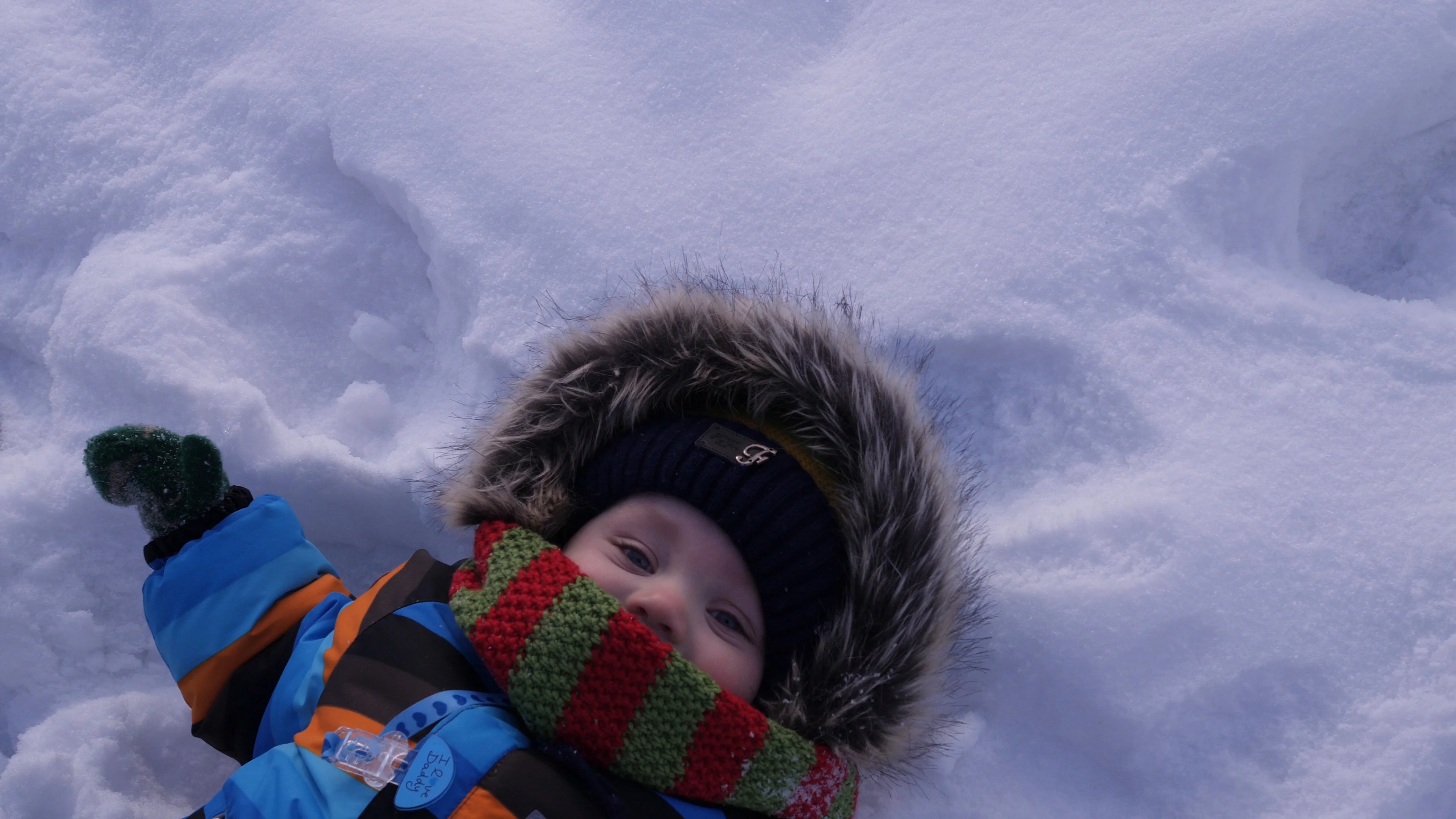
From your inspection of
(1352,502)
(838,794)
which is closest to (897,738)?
(838,794)

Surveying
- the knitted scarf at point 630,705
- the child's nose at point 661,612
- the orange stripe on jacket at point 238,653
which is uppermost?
the child's nose at point 661,612

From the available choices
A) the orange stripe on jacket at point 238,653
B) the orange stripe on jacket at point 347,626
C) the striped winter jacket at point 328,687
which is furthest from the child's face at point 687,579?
the orange stripe on jacket at point 238,653

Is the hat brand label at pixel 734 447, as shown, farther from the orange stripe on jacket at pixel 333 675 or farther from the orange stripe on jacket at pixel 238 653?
the orange stripe on jacket at pixel 238 653

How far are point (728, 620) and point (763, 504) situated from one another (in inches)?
6.5

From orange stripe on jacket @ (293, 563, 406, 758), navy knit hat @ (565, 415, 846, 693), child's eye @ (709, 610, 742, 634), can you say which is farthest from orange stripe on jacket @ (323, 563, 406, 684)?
child's eye @ (709, 610, 742, 634)

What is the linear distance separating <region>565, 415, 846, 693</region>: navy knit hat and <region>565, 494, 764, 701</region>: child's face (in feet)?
0.06

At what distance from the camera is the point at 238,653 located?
4.18 feet

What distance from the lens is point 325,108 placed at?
169cm

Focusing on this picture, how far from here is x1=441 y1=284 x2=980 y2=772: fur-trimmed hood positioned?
1.20 m

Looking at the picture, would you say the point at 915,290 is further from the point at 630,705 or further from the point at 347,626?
the point at 347,626

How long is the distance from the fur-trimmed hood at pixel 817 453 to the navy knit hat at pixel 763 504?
3 cm

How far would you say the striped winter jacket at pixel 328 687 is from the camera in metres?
1.09

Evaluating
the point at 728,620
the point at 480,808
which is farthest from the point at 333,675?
the point at 728,620

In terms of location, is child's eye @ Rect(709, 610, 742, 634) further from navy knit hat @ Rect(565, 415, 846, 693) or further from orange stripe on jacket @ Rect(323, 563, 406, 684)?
orange stripe on jacket @ Rect(323, 563, 406, 684)
